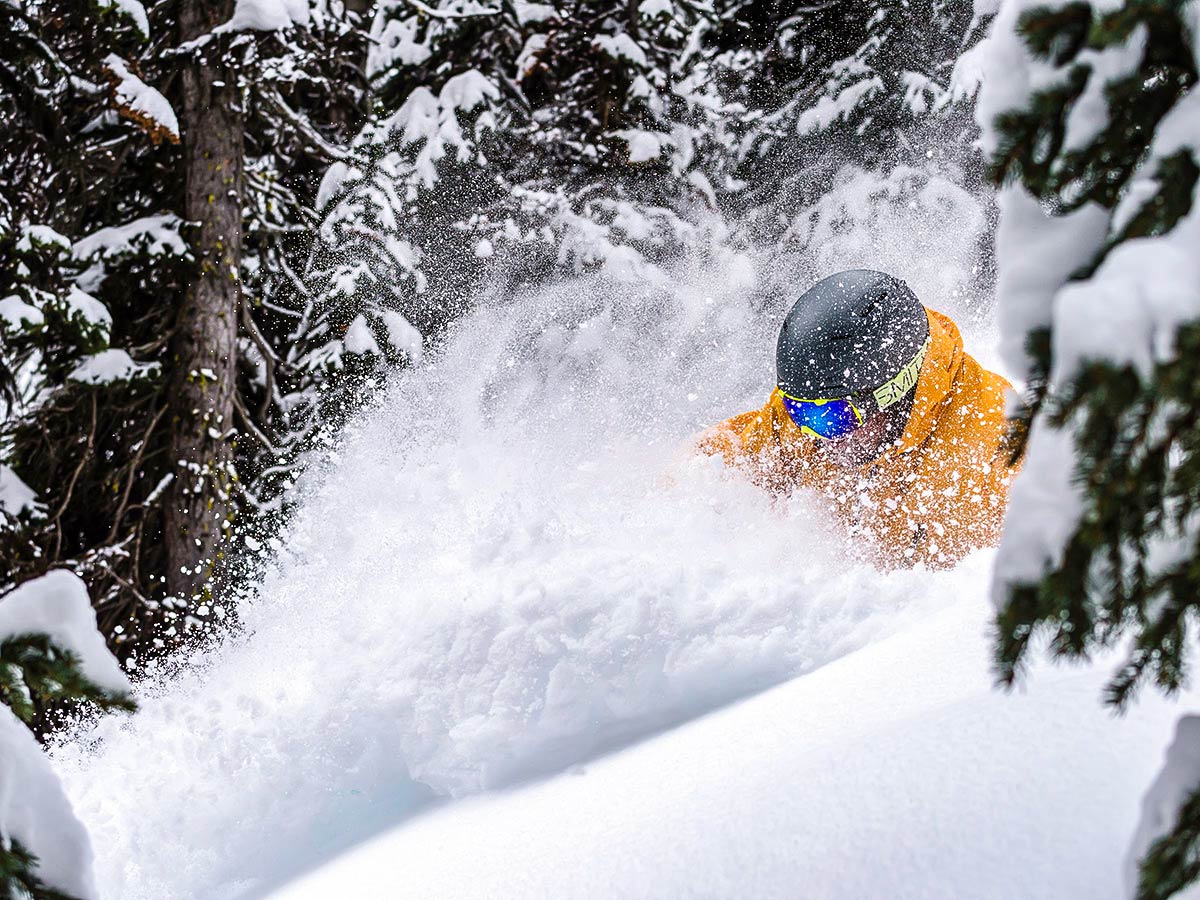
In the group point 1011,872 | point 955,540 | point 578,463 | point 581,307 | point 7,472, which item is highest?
point 581,307

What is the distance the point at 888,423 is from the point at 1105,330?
3083 mm

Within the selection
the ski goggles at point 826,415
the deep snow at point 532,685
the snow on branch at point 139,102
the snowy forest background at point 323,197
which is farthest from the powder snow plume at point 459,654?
the snow on branch at point 139,102

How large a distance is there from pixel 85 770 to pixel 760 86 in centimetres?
786

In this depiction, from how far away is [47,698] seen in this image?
1.66m

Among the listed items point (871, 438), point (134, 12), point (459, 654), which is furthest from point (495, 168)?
point (459, 654)

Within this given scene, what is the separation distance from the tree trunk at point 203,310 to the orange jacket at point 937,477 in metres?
4.92

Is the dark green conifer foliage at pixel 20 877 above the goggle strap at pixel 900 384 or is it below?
below

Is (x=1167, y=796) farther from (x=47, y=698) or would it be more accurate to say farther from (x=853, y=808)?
(x=47, y=698)

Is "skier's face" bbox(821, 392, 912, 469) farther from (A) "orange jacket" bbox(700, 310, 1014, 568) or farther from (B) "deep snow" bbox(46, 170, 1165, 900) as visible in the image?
(B) "deep snow" bbox(46, 170, 1165, 900)

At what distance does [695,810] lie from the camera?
1996mm

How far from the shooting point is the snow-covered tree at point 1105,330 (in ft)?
3.14

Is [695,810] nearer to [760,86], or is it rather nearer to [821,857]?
[821,857]

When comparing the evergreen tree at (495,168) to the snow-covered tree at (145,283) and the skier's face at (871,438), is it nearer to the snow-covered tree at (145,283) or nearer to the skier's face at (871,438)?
the snow-covered tree at (145,283)

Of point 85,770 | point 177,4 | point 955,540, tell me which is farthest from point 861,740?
point 177,4
